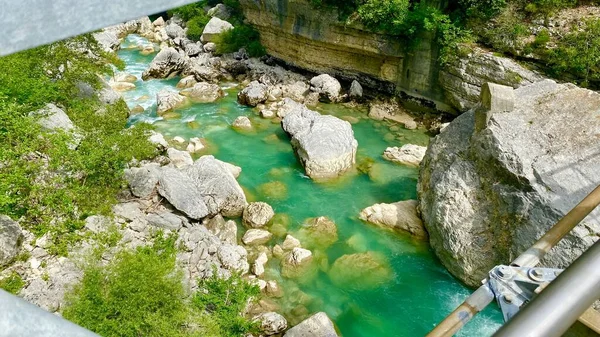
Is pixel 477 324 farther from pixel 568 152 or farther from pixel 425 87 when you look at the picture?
pixel 425 87

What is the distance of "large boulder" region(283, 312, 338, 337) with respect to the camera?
8.45m

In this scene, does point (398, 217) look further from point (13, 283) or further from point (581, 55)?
point (581, 55)

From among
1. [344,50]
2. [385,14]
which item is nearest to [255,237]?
[385,14]

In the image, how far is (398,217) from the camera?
1177 centimetres

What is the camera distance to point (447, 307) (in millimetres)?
9484

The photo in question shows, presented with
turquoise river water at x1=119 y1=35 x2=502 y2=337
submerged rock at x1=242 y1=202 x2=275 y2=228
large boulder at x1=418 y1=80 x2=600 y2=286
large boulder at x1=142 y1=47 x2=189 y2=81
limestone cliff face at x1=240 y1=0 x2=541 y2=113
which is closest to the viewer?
large boulder at x1=418 y1=80 x2=600 y2=286

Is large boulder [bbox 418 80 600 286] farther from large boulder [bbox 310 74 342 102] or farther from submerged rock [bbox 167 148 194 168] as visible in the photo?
large boulder [bbox 310 74 342 102]

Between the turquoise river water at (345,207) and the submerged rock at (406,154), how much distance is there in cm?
33

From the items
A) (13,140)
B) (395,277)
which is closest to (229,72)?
(13,140)

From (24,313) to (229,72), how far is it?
78.5ft

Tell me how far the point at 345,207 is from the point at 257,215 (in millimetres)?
2957

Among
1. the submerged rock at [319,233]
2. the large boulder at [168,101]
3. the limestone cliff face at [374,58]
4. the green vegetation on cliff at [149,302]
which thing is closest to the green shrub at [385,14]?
the limestone cliff face at [374,58]

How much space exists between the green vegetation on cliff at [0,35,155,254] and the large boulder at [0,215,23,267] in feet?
1.26

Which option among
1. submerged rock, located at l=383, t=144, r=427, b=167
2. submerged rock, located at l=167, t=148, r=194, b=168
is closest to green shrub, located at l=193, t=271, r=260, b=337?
submerged rock, located at l=167, t=148, r=194, b=168
